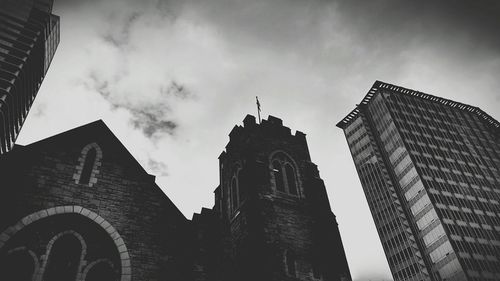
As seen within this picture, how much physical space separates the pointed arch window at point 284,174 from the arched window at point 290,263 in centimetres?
394

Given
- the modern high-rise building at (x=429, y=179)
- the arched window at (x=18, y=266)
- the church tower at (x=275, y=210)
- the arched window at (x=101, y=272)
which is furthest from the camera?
the modern high-rise building at (x=429, y=179)

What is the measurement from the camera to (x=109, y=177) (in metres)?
14.3

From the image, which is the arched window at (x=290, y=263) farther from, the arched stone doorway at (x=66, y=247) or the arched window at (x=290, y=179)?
the arched stone doorway at (x=66, y=247)

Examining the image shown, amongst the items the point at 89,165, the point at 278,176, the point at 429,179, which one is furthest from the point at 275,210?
the point at 429,179

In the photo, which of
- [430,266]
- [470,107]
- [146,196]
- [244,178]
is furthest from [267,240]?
[470,107]

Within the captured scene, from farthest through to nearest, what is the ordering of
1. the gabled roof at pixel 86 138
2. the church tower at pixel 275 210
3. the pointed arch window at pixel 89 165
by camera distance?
the church tower at pixel 275 210
the gabled roof at pixel 86 138
the pointed arch window at pixel 89 165

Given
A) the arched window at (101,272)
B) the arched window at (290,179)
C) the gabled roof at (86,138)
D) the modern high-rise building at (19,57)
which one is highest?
the modern high-rise building at (19,57)

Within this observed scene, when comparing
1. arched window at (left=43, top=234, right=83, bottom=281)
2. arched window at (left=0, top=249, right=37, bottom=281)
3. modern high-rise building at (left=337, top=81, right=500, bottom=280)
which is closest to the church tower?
arched window at (left=43, top=234, right=83, bottom=281)

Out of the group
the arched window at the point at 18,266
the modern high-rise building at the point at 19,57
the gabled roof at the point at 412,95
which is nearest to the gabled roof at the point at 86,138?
the arched window at the point at 18,266

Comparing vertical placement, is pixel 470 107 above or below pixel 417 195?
above

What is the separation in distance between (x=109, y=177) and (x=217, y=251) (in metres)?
5.20

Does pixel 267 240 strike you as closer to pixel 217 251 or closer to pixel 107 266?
pixel 217 251

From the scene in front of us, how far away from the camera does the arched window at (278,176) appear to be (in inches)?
801

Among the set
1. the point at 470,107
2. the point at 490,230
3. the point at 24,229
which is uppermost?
the point at 470,107
